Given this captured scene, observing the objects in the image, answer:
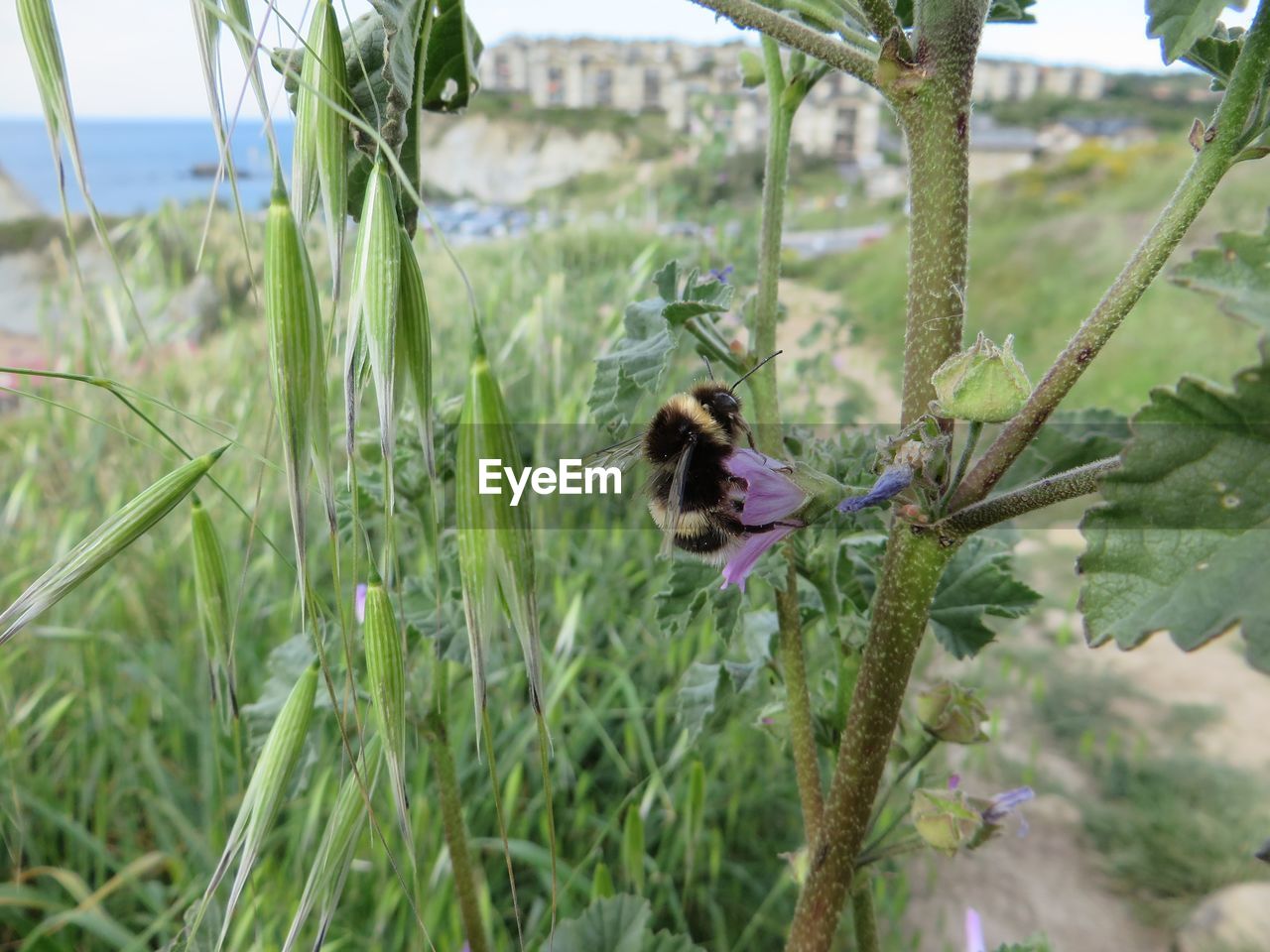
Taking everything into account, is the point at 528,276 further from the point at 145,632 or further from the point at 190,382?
the point at 145,632

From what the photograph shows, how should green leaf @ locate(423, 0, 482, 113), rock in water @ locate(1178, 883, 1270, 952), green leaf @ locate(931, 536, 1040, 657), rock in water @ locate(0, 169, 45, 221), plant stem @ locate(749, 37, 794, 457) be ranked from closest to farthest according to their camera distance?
green leaf @ locate(423, 0, 482, 113), plant stem @ locate(749, 37, 794, 457), green leaf @ locate(931, 536, 1040, 657), rock in water @ locate(1178, 883, 1270, 952), rock in water @ locate(0, 169, 45, 221)

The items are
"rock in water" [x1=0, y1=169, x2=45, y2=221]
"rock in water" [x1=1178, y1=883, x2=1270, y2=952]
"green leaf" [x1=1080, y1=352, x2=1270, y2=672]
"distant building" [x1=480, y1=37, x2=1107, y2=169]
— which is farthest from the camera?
"distant building" [x1=480, y1=37, x2=1107, y2=169]

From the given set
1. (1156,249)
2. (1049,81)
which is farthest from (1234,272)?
(1049,81)

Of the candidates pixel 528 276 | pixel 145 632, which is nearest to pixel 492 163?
pixel 528 276

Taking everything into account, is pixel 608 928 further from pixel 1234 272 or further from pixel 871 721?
pixel 1234 272

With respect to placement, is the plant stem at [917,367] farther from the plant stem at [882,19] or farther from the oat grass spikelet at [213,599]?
the oat grass spikelet at [213,599]

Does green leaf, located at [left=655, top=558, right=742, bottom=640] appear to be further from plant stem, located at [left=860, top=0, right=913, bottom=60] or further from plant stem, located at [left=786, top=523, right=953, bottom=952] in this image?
plant stem, located at [left=860, top=0, right=913, bottom=60]

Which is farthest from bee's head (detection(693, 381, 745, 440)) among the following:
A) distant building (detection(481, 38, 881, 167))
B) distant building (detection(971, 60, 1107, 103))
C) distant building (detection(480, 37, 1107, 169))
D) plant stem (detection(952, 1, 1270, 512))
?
distant building (detection(971, 60, 1107, 103))
